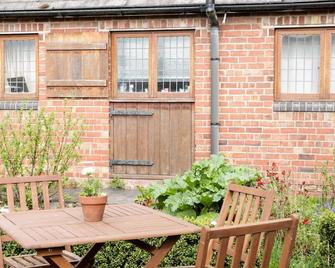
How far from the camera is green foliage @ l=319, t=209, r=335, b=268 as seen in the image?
4.54 meters

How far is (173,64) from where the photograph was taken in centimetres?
975

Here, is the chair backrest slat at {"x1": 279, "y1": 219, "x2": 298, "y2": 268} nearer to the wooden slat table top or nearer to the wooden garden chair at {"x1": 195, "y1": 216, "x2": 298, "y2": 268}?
the wooden garden chair at {"x1": 195, "y1": 216, "x2": 298, "y2": 268}

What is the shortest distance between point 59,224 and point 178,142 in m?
5.66

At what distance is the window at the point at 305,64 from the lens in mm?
9203

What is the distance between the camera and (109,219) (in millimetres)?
4164

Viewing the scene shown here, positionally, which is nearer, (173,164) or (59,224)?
(59,224)

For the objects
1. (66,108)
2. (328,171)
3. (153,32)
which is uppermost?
(153,32)

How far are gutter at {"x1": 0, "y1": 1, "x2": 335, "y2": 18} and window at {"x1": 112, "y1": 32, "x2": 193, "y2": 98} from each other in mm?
383

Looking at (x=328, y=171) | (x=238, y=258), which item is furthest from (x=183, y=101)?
(x=238, y=258)

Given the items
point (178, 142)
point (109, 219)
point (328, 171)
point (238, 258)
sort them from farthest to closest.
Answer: point (178, 142), point (328, 171), point (109, 219), point (238, 258)

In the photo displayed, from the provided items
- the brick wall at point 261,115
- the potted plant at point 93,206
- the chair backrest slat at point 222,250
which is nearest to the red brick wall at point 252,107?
the brick wall at point 261,115

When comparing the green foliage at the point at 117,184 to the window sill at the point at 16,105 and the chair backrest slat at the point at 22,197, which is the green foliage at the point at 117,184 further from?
the chair backrest slat at the point at 22,197

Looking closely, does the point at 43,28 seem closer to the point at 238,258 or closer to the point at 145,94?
the point at 145,94

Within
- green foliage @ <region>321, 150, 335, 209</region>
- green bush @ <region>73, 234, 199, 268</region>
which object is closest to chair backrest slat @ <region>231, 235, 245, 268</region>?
green bush @ <region>73, 234, 199, 268</region>
